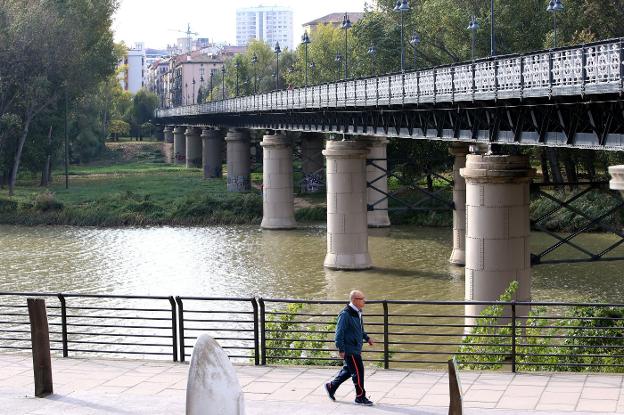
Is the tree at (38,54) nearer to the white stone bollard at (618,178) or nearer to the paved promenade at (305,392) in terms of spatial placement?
the paved promenade at (305,392)

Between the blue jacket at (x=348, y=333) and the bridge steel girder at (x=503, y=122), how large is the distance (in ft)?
34.8

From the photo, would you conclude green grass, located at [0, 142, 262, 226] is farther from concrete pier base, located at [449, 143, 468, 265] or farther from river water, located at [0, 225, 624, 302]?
concrete pier base, located at [449, 143, 468, 265]

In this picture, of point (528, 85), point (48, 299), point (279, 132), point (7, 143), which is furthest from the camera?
point (7, 143)

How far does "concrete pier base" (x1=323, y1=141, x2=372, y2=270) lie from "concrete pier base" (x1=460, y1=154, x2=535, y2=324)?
14.5 metres

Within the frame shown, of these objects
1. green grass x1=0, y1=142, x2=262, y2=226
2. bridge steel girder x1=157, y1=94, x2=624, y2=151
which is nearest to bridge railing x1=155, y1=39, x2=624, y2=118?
bridge steel girder x1=157, y1=94, x2=624, y2=151

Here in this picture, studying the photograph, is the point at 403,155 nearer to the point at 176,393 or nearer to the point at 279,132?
the point at 279,132

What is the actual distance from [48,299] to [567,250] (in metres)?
23.1

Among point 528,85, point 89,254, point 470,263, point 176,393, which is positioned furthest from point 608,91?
point 89,254

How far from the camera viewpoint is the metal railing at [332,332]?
17062 mm

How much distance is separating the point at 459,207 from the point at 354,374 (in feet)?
107

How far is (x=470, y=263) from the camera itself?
32000mm

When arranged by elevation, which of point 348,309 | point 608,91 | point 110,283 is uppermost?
point 608,91

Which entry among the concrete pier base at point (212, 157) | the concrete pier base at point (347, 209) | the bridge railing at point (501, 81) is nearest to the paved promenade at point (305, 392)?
the bridge railing at point (501, 81)

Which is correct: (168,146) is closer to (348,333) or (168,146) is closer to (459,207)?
(459,207)
